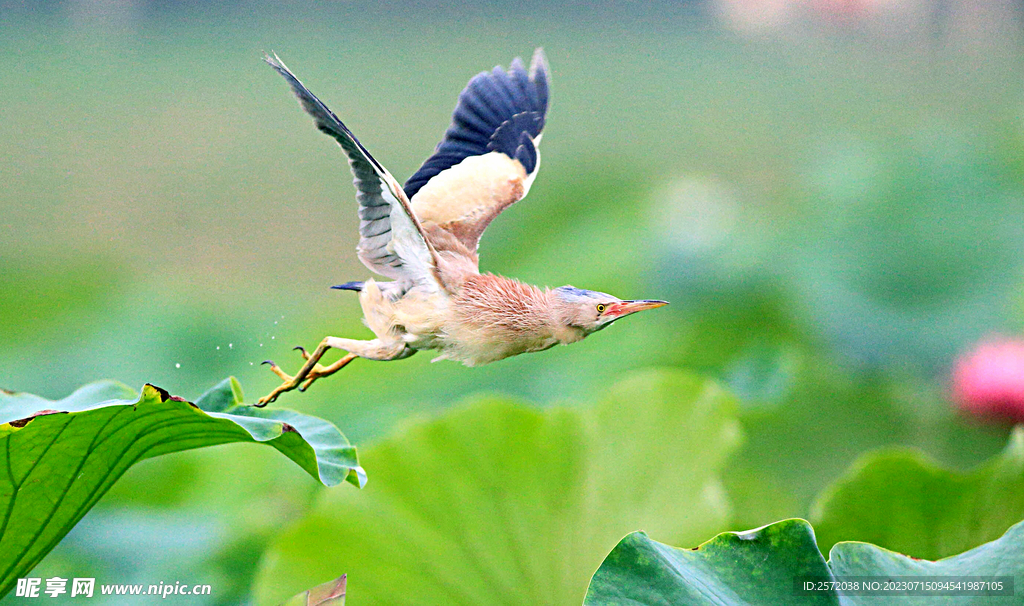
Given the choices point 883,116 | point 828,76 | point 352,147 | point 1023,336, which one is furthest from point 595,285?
point 828,76

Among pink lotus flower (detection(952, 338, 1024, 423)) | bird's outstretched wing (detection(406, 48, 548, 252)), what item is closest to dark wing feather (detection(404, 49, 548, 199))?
bird's outstretched wing (detection(406, 48, 548, 252))

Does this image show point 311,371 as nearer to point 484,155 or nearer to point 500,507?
point 484,155

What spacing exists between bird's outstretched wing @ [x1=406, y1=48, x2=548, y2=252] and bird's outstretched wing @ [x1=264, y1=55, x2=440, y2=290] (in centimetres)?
10

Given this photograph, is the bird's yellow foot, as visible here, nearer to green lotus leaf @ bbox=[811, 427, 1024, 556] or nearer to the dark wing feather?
the dark wing feather

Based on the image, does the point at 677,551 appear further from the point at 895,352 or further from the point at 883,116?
the point at 883,116

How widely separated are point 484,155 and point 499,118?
0.05 metres

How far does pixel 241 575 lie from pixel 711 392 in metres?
0.61

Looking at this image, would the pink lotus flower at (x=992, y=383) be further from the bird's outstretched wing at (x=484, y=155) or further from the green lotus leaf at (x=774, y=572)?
the bird's outstretched wing at (x=484, y=155)

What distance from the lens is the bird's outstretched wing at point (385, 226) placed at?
1.55ft

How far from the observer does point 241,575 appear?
121 centimetres

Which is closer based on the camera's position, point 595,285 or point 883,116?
point 595,285

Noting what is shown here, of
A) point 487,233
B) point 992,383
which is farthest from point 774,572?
point 487,233

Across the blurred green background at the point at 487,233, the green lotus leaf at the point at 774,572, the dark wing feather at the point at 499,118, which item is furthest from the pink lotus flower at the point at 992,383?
the dark wing feather at the point at 499,118

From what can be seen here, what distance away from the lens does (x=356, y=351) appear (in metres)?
0.47
